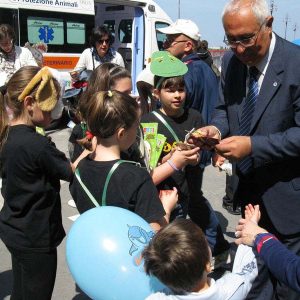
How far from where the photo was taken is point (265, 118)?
2.29 metres

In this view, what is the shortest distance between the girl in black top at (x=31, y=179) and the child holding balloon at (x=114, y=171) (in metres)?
0.19

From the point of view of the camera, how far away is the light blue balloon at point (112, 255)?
1.75 metres

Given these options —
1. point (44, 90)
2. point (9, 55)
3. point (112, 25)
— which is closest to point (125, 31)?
point (112, 25)

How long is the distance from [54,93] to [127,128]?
0.50 meters

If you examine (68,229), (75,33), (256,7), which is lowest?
(68,229)

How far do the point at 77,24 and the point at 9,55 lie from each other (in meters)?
3.55

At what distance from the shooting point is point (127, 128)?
210 cm

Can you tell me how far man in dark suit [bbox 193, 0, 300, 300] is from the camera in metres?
2.20

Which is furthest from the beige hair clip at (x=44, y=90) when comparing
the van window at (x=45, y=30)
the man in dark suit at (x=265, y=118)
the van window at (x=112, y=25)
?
the van window at (x=112, y=25)

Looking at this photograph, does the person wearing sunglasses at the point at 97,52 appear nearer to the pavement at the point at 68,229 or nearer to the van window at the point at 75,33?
the pavement at the point at 68,229

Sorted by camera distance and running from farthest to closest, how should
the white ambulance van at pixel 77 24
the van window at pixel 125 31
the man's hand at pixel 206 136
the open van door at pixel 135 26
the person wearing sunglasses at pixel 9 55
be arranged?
the van window at pixel 125 31, the open van door at pixel 135 26, the white ambulance van at pixel 77 24, the person wearing sunglasses at pixel 9 55, the man's hand at pixel 206 136

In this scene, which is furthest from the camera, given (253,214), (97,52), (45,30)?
(45,30)

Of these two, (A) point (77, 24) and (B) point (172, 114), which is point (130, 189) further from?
(A) point (77, 24)

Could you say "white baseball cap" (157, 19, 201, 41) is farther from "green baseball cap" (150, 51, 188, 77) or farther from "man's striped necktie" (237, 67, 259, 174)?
"man's striped necktie" (237, 67, 259, 174)
